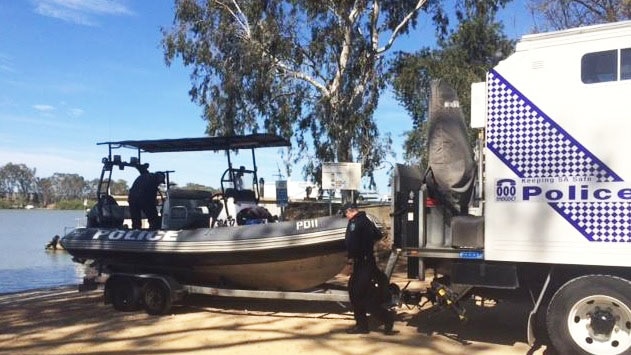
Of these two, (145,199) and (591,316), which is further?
(145,199)

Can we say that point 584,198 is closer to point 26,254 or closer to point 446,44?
point 446,44

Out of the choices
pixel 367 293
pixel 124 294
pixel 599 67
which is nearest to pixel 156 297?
pixel 124 294

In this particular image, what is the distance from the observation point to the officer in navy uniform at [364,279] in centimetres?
778

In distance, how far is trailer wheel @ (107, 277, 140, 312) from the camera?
9.75 metres

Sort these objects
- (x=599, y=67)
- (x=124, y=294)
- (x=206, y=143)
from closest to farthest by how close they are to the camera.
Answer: (x=599, y=67) < (x=124, y=294) < (x=206, y=143)

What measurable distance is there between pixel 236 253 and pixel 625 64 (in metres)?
5.32

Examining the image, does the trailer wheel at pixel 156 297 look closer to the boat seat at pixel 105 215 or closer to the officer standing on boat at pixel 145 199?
the officer standing on boat at pixel 145 199

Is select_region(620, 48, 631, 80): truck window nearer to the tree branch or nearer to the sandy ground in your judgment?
the sandy ground

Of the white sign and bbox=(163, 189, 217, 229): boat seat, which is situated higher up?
the white sign

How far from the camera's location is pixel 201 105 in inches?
1022

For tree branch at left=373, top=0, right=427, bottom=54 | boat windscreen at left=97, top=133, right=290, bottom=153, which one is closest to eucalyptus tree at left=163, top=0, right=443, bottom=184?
tree branch at left=373, top=0, right=427, bottom=54

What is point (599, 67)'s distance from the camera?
6195 mm

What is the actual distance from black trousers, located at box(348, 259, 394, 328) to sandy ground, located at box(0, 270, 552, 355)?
9.8 inches

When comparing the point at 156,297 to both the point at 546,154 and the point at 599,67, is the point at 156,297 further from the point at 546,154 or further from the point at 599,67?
the point at 599,67
